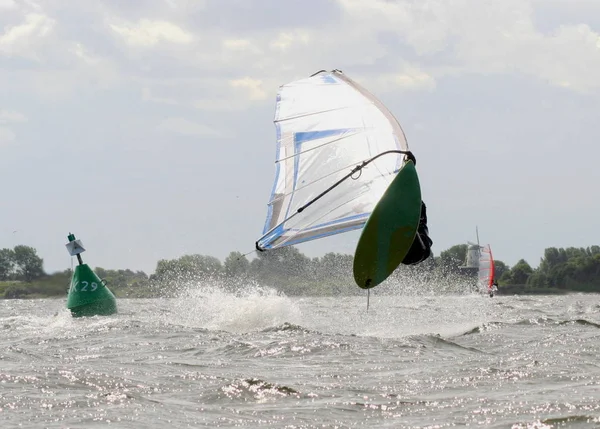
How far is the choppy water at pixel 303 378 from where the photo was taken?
8078mm

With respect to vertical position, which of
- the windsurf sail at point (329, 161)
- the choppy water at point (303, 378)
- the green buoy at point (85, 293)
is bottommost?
the choppy water at point (303, 378)

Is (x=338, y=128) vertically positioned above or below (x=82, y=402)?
above

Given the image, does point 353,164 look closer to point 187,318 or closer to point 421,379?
point 421,379

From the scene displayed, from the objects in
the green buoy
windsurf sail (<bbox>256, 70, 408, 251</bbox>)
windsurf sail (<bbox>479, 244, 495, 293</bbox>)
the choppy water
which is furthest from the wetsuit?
windsurf sail (<bbox>479, 244, 495, 293</bbox>)

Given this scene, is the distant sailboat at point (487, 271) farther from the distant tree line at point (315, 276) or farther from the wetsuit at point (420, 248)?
the wetsuit at point (420, 248)

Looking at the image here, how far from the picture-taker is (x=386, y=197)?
40.8 ft

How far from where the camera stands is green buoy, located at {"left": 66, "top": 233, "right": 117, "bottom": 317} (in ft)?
72.8

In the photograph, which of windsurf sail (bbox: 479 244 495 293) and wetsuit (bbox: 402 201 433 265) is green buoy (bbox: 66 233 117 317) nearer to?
wetsuit (bbox: 402 201 433 265)

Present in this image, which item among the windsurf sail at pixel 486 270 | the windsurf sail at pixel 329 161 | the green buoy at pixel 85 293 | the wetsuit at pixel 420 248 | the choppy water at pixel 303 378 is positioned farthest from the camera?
the windsurf sail at pixel 486 270

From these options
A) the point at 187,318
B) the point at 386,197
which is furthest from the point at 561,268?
the point at 386,197

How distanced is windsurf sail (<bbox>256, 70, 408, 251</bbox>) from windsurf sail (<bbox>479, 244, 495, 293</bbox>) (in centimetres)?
4710

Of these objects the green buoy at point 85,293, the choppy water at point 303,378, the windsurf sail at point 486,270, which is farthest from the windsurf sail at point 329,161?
the windsurf sail at point 486,270

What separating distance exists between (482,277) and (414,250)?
5084 centimetres

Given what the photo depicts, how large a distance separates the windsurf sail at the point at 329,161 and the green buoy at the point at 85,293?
9050 millimetres
